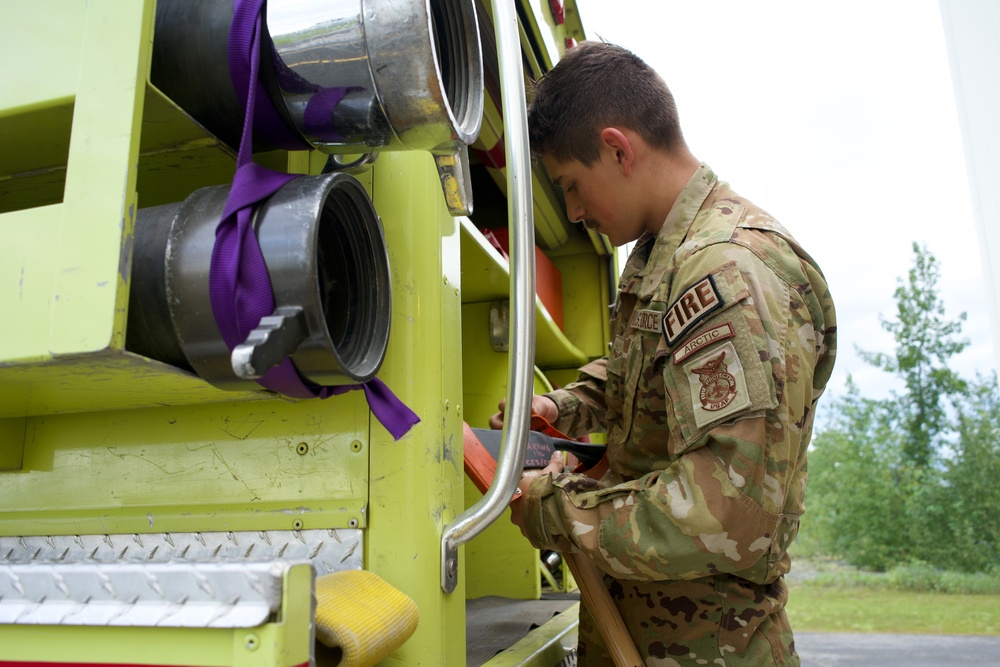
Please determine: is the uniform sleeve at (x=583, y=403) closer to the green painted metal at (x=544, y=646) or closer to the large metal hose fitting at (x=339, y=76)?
the green painted metal at (x=544, y=646)

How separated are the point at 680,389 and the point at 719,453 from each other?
136 mm

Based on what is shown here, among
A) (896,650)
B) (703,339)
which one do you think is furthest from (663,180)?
(896,650)

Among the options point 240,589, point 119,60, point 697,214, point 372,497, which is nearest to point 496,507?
point 372,497

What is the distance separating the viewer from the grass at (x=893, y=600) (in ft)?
29.0

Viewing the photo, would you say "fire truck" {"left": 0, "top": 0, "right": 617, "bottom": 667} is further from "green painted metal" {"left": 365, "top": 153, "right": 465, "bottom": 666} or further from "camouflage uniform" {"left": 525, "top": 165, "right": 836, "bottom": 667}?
"camouflage uniform" {"left": 525, "top": 165, "right": 836, "bottom": 667}

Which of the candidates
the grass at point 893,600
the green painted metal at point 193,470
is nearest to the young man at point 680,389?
the green painted metal at point 193,470

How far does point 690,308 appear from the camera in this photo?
4.07 ft

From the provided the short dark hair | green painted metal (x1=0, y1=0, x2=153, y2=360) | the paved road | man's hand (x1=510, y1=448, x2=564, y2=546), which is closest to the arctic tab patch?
man's hand (x1=510, y1=448, x2=564, y2=546)

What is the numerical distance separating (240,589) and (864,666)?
25.0 feet

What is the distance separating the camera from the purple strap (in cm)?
80

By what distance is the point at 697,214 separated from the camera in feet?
4.93

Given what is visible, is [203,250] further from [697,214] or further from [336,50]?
[697,214]

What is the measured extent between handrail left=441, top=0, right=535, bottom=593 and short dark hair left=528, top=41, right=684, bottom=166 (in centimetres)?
66

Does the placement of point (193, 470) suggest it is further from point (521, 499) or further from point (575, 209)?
point (575, 209)
